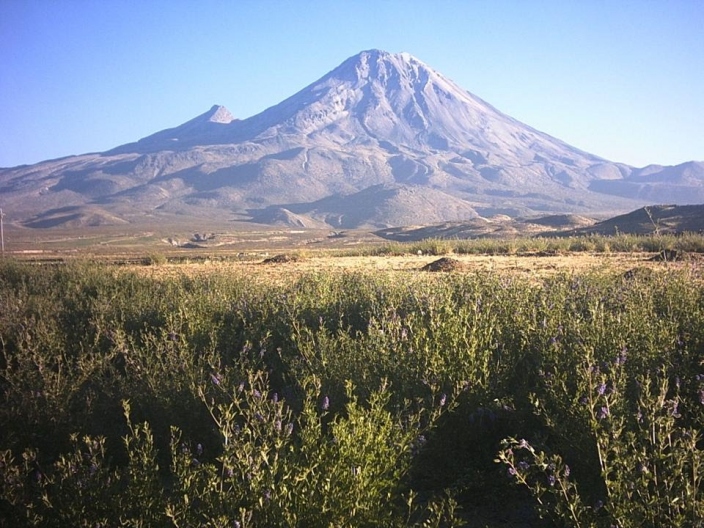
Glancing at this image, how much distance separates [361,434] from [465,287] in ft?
14.9

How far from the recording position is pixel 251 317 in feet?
22.6

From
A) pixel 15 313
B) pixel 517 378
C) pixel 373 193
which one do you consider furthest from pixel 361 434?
pixel 373 193

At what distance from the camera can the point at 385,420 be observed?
3.10 meters

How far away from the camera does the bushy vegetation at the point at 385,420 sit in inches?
103

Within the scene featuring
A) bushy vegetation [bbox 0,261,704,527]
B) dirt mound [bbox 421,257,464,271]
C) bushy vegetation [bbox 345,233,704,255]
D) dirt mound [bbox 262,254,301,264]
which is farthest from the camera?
bushy vegetation [bbox 345,233,704,255]

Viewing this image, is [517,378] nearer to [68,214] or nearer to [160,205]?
[68,214]

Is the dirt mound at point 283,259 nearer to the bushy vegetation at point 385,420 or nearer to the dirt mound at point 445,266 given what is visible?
the dirt mound at point 445,266

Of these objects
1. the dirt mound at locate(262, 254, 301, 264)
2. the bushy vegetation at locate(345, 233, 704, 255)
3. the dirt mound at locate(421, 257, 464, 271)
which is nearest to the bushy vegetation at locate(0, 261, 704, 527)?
the dirt mound at locate(421, 257, 464, 271)

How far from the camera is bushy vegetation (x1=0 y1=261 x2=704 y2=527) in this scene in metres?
2.62

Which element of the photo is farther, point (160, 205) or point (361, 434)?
point (160, 205)

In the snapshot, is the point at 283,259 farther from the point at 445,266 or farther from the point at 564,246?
the point at 564,246

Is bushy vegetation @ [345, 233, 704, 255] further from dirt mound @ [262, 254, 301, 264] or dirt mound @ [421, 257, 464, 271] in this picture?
dirt mound @ [421, 257, 464, 271]

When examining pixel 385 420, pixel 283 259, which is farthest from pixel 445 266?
pixel 385 420

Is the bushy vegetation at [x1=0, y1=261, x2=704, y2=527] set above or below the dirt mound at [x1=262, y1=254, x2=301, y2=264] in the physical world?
below
